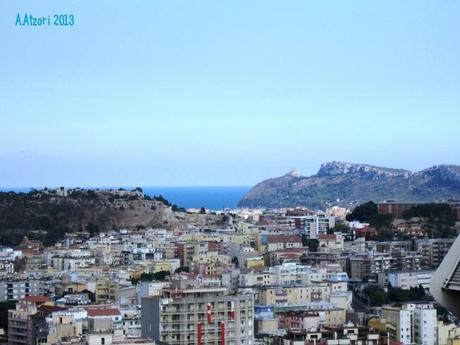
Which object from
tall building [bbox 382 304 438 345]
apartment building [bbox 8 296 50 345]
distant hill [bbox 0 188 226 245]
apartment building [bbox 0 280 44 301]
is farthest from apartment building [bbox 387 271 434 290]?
distant hill [bbox 0 188 226 245]

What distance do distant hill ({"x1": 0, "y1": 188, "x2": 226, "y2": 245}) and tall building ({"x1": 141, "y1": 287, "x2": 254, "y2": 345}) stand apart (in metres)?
28.4

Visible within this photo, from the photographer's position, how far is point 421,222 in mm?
47094

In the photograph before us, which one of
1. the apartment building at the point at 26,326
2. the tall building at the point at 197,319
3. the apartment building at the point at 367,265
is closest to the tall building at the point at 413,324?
the tall building at the point at 197,319

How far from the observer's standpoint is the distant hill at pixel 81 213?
48312mm

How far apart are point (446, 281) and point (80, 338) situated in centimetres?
1603

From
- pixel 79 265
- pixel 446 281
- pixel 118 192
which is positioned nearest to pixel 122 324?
pixel 79 265

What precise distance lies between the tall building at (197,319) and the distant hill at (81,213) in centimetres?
2837

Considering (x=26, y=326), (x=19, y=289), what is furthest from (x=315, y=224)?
(x=26, y=326)

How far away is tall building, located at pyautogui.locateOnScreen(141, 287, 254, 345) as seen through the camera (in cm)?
1781

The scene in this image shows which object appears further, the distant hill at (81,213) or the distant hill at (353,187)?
the distant hill at (353,187)

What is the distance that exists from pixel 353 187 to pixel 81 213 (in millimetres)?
37649

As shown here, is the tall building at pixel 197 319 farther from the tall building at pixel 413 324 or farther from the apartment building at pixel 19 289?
the apartment building at pixel 19 289

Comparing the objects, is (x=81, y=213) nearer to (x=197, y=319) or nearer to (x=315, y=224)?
(x=315, y=224)

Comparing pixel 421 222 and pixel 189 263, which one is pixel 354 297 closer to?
pixel 189 263
